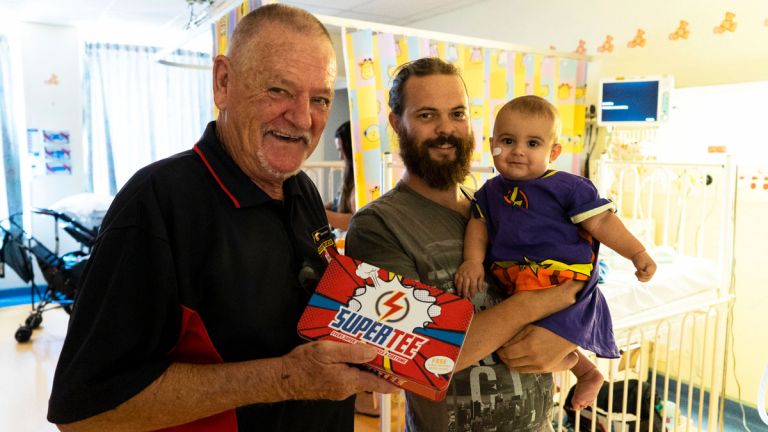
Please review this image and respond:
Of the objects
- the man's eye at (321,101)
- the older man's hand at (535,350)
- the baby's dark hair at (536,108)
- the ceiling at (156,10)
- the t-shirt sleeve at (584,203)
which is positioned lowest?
the older man's hand at (535,350)

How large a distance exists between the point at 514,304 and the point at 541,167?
40 centimetres

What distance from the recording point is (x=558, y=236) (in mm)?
1386

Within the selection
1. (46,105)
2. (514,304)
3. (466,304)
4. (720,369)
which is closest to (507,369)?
(514,304)

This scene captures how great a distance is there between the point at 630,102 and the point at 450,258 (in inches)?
116

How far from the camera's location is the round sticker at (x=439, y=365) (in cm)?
88

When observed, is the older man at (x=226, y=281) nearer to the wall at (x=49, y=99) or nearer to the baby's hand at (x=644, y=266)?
the baby's hand at (x=644, y=266)

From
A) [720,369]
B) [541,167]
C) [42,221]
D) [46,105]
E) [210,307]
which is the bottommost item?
[720,369]

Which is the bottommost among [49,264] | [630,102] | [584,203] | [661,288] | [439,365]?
[49,264]

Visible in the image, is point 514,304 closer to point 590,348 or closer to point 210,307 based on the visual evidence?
point 590,348

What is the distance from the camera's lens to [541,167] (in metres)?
1.47

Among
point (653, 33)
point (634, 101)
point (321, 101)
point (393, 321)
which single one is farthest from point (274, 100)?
point (653, 33)

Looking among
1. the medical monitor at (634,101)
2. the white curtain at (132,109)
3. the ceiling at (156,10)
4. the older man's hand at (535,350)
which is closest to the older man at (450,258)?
the older man's hand at (535,350)

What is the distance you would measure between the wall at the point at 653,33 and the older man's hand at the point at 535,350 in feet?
9.84

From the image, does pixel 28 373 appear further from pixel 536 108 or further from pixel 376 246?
pixel 536 108
